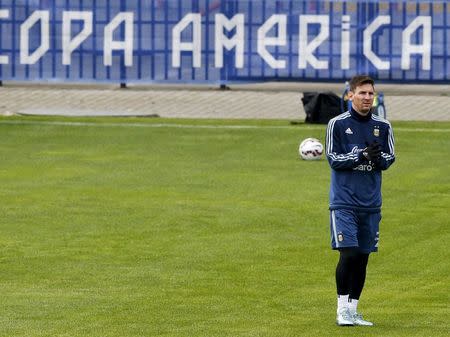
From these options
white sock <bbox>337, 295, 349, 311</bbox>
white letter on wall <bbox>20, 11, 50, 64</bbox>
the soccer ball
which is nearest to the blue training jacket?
white sock <bbox>337, 295, 349, 311</bbox>

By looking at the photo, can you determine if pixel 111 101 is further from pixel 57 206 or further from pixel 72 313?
pixel 72 313

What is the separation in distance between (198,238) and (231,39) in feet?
52.6

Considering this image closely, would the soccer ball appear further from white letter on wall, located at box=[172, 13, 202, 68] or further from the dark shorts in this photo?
the dark shorts

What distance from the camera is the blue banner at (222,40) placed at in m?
32.8

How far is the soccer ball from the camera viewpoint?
25.0 metres

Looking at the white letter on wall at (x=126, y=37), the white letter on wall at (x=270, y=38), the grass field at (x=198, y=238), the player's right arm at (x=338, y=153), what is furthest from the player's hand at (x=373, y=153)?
the white letter on wall at (x=126, y=37)

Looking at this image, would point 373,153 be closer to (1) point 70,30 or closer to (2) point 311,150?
(2) point 311,150

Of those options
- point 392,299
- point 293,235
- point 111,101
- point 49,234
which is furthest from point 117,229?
point 111,101

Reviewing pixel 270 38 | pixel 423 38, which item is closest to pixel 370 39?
pixel 423 38

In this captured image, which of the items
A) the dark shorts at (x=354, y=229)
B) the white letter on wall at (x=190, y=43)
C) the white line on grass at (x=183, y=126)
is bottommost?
the white line on grass at (x=183, y=126)

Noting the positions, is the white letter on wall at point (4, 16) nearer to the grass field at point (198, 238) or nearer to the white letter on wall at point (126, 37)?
the white letter on wall at point (126, 37)

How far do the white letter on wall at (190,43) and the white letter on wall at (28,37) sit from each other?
263 cm

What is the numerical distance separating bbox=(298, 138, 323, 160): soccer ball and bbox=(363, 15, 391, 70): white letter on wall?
8.03 meters

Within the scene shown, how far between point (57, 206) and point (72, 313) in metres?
6.82
